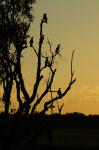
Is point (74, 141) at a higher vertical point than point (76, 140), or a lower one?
lower

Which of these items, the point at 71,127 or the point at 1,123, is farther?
the point at 71,127

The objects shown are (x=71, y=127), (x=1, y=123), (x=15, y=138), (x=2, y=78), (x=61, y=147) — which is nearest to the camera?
(x=15, y=138)

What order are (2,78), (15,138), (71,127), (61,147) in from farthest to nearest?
(71,127) → (2,78) → (61,147) → (15,138)

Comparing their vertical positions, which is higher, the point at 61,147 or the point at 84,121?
the point at 84,121

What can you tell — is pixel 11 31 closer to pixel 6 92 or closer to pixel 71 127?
pixel 6 92

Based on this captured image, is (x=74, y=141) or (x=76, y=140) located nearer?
(x=74, y=141)

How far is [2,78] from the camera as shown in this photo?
180 ft

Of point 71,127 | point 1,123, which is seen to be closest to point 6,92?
point 1,123

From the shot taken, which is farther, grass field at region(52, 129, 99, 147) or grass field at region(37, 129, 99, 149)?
grass field at region(52, 129, 99, 147)

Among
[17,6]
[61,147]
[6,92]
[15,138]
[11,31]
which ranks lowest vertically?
[15,138]

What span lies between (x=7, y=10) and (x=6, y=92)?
7.62 metres

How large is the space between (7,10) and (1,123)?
119 ft

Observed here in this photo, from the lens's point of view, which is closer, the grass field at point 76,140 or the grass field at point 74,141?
the grass field at point 74,141

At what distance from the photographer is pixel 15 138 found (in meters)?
17.7
